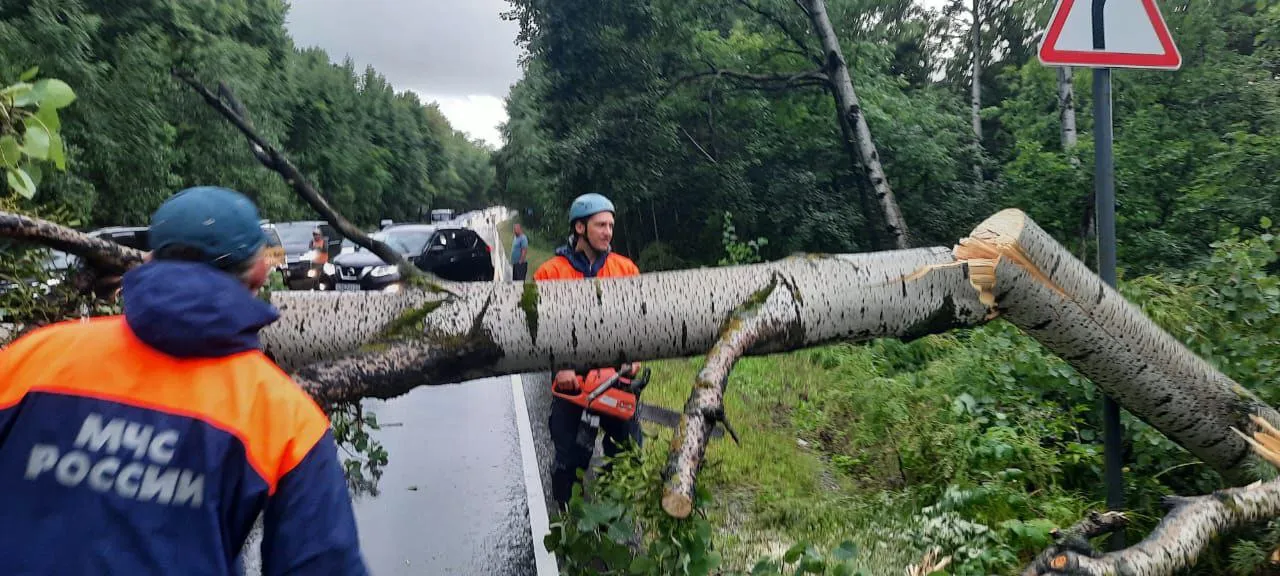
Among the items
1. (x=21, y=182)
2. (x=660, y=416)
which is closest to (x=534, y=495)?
(x=660, y=416)

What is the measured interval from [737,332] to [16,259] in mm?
2635

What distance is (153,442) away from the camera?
1388 millimetres

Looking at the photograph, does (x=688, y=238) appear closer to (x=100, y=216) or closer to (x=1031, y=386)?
(x=1031, y=386)

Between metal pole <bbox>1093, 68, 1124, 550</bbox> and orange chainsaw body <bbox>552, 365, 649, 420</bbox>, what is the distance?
79.3 inches

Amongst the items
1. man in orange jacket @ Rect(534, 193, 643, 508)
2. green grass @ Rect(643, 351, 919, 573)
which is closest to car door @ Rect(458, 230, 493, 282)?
green grass @ Rect(643, 351, 919, 573)

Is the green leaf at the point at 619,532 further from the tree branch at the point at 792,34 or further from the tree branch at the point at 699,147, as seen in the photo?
the tree branch at the point at 699,147

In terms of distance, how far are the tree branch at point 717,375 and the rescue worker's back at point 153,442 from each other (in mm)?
890

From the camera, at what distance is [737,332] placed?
2.56 meters

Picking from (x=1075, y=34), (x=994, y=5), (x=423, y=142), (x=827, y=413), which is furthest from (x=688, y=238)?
(x=423, y=142)

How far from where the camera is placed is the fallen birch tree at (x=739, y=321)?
2.50 meters

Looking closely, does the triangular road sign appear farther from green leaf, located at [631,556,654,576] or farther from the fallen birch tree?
green leaf, located at [631,556,654,576]

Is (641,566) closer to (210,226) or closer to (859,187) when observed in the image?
(210,226)

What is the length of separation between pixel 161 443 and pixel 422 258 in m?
15.6

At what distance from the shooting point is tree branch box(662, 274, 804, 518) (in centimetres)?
207
